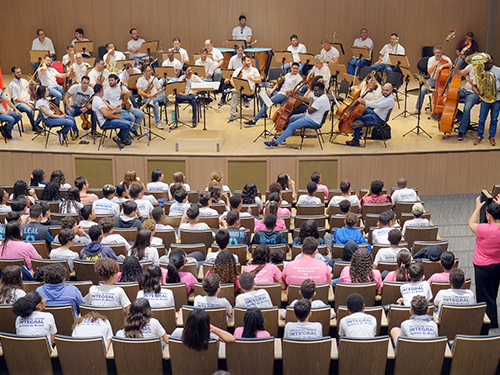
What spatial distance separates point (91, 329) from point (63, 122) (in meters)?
6.88

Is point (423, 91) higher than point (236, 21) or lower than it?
lower

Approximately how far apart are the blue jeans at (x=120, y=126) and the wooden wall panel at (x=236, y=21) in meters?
6.12

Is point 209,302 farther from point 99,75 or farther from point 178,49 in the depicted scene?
point 178,49

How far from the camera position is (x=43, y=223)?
24.0 ft

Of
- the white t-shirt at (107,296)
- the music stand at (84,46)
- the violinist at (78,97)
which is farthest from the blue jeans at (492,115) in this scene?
the music stand at (84,46)

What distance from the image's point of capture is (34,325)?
5066mm

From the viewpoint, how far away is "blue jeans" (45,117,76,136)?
11102 mm

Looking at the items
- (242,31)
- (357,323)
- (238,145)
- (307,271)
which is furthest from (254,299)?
(242,31)

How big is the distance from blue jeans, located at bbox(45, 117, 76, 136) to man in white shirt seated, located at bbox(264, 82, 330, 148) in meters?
3.72

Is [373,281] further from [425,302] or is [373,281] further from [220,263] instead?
[220,263]

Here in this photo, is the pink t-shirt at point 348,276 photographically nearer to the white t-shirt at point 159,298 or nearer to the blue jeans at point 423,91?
the white t-shirt at point 159,298

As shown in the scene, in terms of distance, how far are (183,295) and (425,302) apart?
2152mm

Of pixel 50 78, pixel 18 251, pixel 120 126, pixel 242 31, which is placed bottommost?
pixel 18 251

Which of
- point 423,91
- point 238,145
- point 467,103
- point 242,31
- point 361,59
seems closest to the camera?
point 467,103
